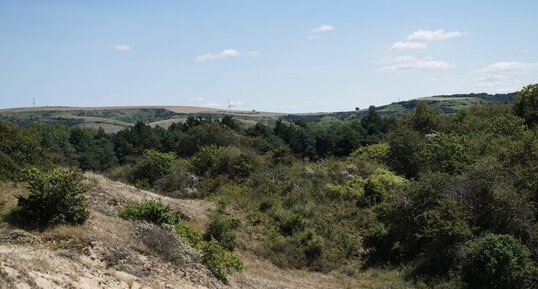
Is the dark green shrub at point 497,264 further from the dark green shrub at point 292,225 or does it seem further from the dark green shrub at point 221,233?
the dark green shrub at point 221,233

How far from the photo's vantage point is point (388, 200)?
29016 mm

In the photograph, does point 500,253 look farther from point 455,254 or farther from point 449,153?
point 449,153

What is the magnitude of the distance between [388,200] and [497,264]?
11.7 metres

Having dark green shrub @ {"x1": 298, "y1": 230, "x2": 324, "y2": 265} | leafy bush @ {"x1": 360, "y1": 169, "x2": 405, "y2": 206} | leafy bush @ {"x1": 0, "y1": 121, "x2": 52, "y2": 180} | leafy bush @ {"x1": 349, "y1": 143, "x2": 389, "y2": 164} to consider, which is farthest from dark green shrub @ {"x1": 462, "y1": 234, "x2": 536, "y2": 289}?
leafy bush @ {"x1": 349, "y1": 143, "x2": 389, "y2": 164}

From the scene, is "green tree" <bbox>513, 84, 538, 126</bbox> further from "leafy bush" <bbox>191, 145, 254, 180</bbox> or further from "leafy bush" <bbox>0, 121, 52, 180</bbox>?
"leafy bush" <bbox>0, 121, 52, 180</bbox>

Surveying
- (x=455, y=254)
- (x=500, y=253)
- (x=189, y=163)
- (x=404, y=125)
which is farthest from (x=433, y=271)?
(x=404, y=125)

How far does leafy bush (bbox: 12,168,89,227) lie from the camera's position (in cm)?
1355

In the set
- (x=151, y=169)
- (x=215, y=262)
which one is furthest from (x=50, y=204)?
(x=151, y=169)

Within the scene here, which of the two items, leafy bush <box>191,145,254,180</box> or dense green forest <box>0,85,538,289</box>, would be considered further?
leafy bush <box>191,145,254,180</box>

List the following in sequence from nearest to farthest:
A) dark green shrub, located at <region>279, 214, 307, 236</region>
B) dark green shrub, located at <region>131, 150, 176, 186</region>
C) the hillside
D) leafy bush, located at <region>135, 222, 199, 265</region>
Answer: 1. the hillside
2. leafy bush, located at <region>135, 222, 199, 265</region>
3. dark green shrub, located at <region>279, 214, 307, 236</region>
4. dark green shrub, located at <region>131, 150, 176, 186</region>

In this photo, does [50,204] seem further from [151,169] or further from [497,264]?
[151,169]

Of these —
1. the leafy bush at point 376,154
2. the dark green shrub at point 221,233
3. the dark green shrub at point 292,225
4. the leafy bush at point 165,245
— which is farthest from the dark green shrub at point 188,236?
the leafy bush at point 376,154

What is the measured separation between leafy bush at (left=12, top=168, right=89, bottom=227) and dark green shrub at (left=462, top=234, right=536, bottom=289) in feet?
43.3

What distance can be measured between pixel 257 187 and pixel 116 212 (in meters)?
14.1
